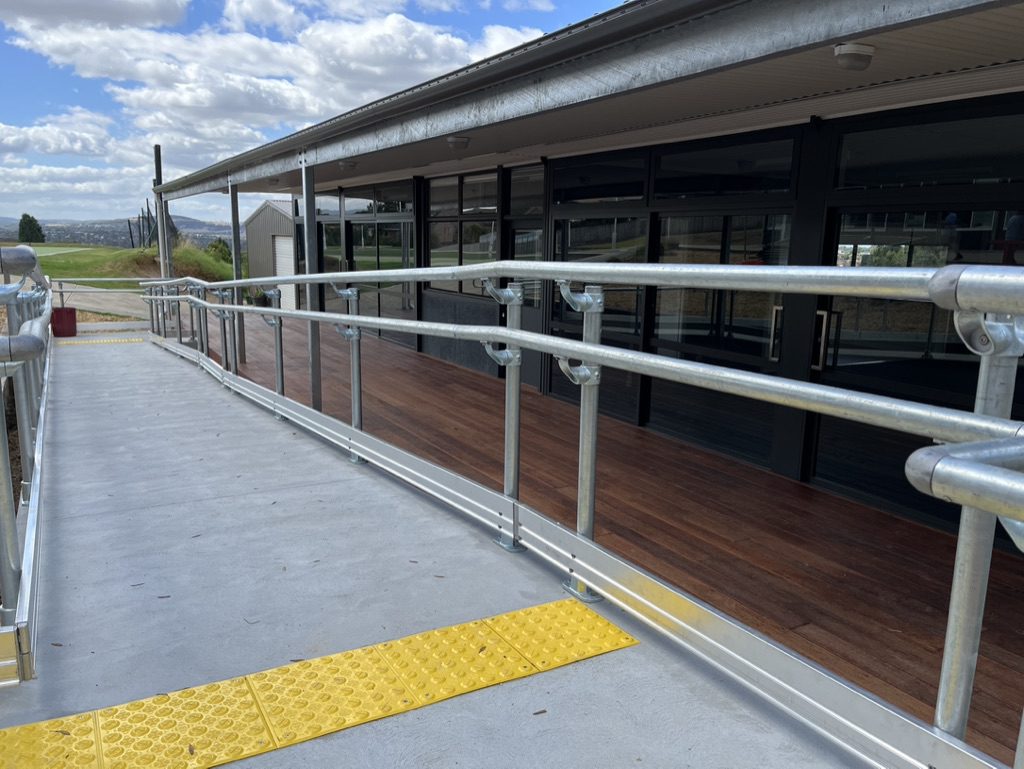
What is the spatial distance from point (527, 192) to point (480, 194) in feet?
3.39

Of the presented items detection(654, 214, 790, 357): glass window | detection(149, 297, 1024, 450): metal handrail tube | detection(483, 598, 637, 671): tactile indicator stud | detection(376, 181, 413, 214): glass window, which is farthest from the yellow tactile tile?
detection(376, 181, 413, 214): glass window

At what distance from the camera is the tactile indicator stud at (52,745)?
156 centimetres

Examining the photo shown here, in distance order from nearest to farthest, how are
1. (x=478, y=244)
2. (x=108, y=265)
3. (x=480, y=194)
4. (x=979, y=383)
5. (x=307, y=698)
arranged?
(x=979, y=383) < (x=307, y=698) < (x=480, y=194) < (x=478, y=244) < (x=108, y=265)

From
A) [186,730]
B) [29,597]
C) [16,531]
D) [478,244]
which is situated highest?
[478,244]

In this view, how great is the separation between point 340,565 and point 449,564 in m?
0.36

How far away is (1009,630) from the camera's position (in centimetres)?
283

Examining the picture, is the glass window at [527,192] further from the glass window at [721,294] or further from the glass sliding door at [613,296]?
the glass window at [721,294]

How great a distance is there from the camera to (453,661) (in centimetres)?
195

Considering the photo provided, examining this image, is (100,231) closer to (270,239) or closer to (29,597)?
(270,239)

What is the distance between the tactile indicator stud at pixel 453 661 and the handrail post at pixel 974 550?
3.06 feet

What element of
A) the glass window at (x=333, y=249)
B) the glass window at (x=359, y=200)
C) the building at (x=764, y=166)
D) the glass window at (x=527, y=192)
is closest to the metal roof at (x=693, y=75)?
the building at (x=764, y=166)

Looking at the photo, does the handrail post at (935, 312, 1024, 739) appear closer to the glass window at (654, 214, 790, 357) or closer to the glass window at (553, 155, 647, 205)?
the glass window at (654, 214, 790, 357)

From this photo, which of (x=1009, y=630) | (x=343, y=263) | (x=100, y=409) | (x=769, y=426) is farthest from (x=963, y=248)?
(x=343, y=263)

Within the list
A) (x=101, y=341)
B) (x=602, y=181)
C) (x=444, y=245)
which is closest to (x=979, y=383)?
(x=602, y=181)
